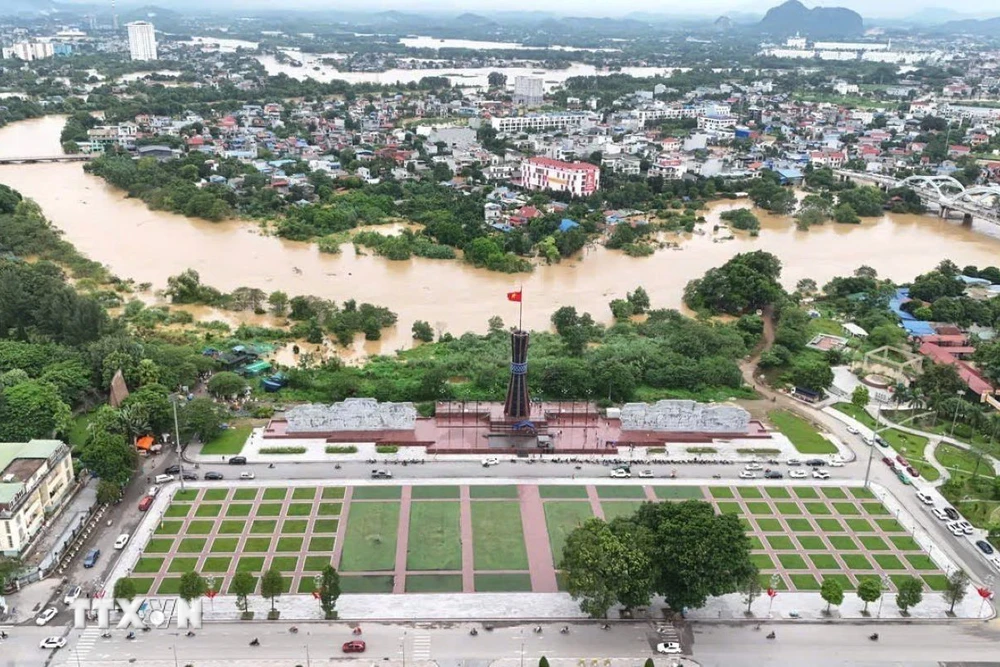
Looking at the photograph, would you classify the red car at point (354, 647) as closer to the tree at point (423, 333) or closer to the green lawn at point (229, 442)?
the green lawn at point (229, 442)

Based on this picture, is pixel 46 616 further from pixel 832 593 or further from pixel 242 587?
pixel 832 593

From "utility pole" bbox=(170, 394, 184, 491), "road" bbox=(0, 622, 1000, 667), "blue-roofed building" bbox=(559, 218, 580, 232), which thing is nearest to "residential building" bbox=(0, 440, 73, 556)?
"utility pole" bbox=(170, 394, 184, 491)

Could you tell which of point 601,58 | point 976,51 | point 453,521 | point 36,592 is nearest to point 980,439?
point 453,521

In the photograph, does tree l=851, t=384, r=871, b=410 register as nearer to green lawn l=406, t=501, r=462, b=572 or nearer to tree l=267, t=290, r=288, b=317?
green lawn l=406, t=501, r=462, b=572

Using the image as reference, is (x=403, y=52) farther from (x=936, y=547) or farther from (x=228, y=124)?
(x=936, y=547)

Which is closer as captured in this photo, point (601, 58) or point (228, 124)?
point (228, 124)

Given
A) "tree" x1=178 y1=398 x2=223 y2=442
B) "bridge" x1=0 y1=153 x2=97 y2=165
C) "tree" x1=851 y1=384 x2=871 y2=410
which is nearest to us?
"tree" x1=178 y1=398 x2=223 y2=442

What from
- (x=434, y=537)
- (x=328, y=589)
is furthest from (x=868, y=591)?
(x=328, y=589)
